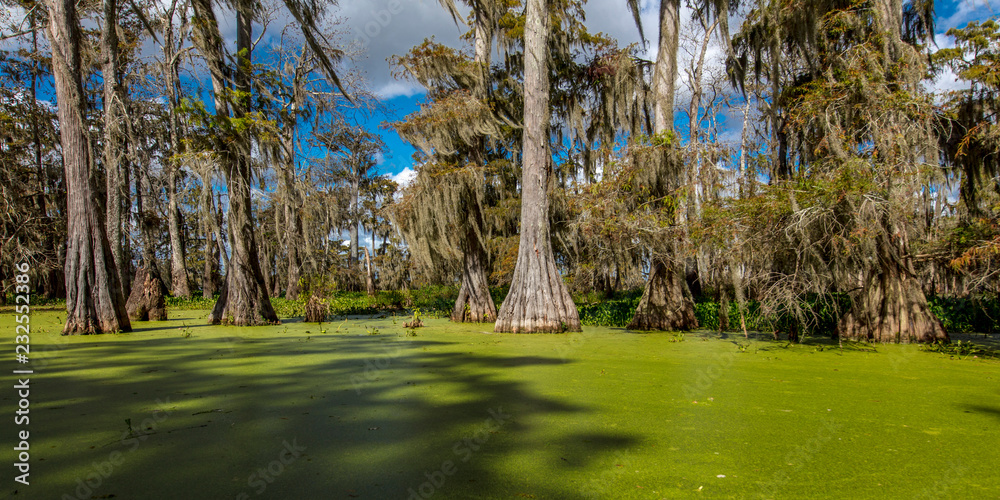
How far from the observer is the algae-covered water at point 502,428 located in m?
1.84

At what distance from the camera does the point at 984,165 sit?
8.77 metres

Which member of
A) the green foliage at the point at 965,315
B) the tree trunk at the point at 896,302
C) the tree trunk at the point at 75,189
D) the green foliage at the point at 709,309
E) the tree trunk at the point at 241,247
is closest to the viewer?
the tree trunk at the point at 896,302

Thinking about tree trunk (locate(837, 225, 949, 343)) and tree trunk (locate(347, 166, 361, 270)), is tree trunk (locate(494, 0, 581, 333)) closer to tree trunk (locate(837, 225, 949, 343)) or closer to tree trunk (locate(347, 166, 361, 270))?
tree trunk (locate(837, 225, 949, 343))

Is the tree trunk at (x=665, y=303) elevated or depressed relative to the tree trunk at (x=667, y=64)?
depressed

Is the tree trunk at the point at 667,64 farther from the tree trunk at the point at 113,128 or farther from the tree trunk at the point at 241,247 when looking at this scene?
the tree trunk at the point at 113,128

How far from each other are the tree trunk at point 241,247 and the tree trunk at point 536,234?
452 centimetres

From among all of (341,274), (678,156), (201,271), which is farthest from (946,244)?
(201,271)

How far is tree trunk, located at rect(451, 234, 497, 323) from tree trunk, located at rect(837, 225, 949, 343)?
6811mm

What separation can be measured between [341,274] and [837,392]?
23745mm

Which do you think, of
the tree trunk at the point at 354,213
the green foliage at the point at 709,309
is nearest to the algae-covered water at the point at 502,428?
the green foliage at the point at 709,309

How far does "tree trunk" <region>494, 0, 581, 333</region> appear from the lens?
325 inches

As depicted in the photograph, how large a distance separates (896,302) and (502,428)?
6.46 meters

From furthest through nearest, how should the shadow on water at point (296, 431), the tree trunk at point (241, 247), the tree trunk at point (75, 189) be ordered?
the tree trunk at point (241, 247) → the tree trunk at point (75, 189) → the shadow on water at point (296, 431)

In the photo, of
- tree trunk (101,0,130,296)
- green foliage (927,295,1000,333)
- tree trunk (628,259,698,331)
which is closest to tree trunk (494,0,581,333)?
tree trunk (628,259,698,331)
